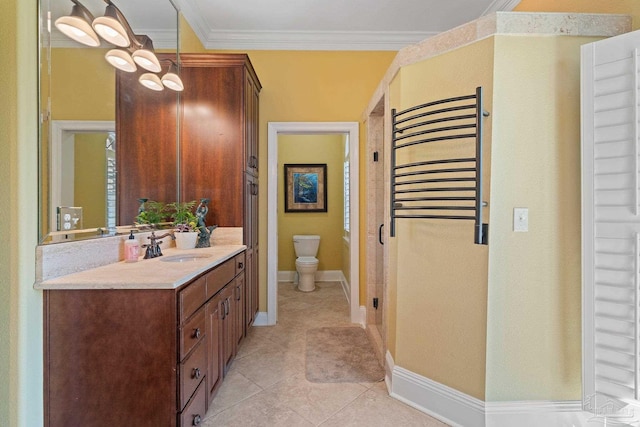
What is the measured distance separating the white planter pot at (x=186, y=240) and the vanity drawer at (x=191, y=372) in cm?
95

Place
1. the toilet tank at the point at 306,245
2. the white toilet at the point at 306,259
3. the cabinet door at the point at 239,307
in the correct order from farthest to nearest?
1. the toilet tank at the point at 306,245
2. the white toilet at the point at 306,259
3. the cabinet door at the point at 239,307

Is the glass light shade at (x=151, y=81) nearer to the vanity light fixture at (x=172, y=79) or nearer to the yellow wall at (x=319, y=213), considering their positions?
the vanity light fixture at (x=172, y=79)

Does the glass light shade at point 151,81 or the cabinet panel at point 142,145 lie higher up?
the glass light shade at point 151,81

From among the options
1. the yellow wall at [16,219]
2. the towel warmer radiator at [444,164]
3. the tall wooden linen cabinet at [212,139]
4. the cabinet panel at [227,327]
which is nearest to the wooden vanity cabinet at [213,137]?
the tall wooden linen cabinet at [212,139]

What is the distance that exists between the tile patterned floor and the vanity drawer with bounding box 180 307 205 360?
60 cm

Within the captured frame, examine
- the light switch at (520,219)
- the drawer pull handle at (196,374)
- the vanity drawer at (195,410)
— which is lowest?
the vanity drawer at (195,410)

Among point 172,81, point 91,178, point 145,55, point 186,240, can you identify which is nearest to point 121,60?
point 145,55

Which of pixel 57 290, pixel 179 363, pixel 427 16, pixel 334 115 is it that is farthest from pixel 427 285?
pixel 427 16

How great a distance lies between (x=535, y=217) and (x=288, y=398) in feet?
5.97

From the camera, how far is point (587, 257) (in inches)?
58.1

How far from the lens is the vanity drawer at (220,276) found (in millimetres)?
1696

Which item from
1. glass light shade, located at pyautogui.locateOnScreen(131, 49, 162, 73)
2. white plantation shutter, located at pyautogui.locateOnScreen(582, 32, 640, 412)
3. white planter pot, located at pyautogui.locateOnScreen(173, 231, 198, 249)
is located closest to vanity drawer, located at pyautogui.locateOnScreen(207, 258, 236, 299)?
white planter pot, located at pyautogui.locateOnScreen(173, 231, 198, 249)

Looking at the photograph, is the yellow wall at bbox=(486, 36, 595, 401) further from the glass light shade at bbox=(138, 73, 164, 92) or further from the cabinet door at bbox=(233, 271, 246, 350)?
the glass light shade at bbox=(138, 73, 164, 92)

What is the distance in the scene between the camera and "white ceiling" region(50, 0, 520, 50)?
2.59 meters
